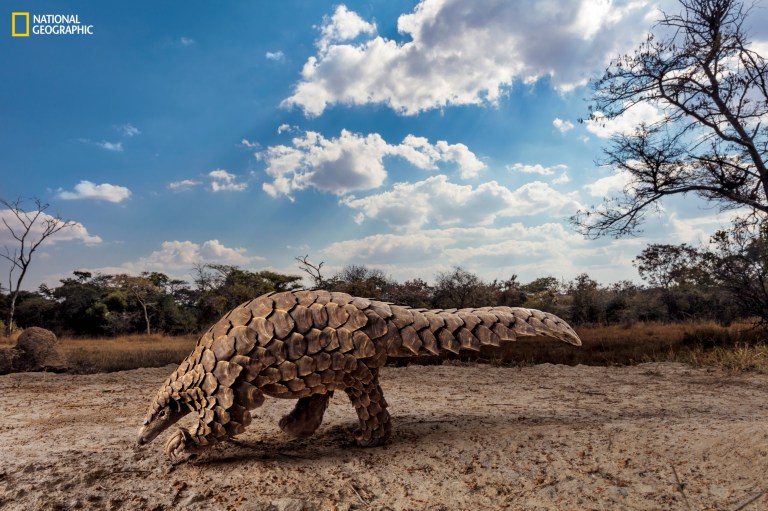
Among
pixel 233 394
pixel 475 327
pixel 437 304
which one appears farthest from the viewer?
pixel 437 304

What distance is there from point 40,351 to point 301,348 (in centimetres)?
960

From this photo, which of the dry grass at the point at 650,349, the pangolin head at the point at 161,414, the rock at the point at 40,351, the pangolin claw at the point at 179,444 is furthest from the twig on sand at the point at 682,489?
the rock at the point at 40,351

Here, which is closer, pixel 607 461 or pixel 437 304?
pixel 607 461

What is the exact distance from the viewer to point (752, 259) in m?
11.5

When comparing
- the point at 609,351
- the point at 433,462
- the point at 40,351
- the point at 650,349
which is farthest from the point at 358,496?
the point at 40,351

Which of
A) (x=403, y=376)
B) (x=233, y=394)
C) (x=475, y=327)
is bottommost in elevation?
(x=403, y=376)

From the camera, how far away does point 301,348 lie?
351 cm

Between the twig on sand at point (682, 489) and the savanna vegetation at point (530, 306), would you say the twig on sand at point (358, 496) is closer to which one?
the twig on sand at point (682, 489)

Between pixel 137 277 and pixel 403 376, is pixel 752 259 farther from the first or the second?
pixel 137 277

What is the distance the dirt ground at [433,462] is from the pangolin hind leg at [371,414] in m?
0.10

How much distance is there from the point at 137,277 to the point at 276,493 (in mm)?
20429

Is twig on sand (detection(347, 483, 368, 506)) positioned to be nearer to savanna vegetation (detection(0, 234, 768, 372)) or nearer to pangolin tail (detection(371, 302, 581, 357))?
pangolin tail (detection(371, 302, 581, 357))

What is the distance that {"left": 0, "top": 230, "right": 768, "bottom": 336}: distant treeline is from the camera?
12203 mm

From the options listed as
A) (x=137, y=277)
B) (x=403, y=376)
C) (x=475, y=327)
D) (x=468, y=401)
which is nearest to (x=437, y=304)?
(x=403, y=376)
